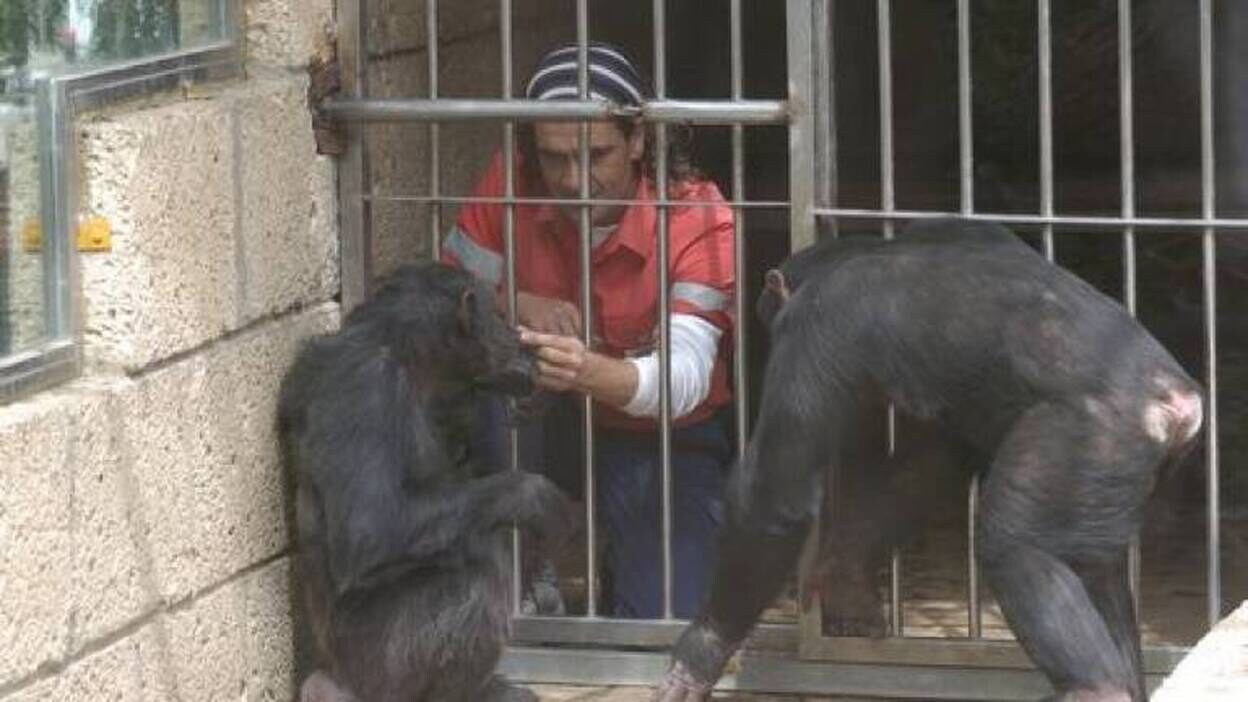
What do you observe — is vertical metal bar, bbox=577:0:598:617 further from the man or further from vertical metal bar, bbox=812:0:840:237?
vertical metal bar, bbox=812:0:840:237

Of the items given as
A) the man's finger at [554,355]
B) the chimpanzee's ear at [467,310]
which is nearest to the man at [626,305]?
the man's finger at [554,355]

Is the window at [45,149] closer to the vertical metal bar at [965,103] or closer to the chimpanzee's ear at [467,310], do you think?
the chimpanzee's ear at [467,310]

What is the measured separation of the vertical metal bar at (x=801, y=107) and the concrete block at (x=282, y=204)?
113 centimetres

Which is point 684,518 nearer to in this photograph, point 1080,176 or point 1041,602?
point 1041,602

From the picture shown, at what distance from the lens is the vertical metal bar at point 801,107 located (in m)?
6.46

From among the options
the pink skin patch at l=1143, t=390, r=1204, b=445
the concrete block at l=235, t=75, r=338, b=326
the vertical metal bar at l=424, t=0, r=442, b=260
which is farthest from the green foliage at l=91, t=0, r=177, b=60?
the pink skin patch at l=1143, t=390, r=1204, b=445

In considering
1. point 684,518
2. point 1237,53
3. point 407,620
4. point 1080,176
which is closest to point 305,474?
point 407,620

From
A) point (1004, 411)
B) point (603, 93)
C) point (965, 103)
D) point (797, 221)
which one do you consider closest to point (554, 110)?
point (603, 93)

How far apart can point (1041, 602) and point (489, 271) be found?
184cm

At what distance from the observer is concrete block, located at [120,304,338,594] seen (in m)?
5.73

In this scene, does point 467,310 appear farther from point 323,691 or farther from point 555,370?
point 323,691

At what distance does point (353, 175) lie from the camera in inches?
266

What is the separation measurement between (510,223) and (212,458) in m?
1.07

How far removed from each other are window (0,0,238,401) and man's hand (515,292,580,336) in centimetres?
129
